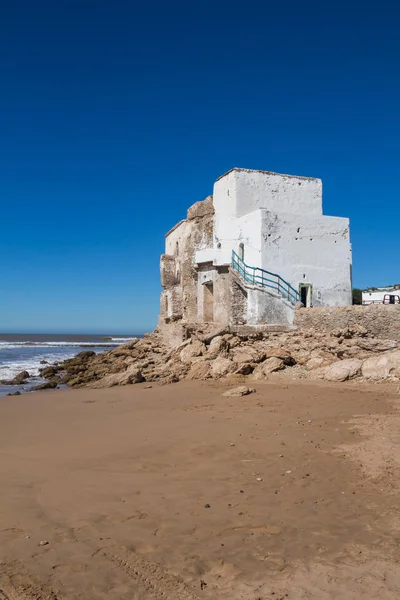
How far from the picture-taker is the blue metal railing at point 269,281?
1798 cm

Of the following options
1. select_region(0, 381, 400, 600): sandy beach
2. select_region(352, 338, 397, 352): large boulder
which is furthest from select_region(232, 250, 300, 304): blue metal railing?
select_region(0, 381, 400, 600): sandy beach

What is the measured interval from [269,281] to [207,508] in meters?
14.3

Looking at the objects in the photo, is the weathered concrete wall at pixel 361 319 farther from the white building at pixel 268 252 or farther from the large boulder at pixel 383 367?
the large boulder at pixel 383 367

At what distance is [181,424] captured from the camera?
26.2 ft

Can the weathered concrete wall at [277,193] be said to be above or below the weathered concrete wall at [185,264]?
above

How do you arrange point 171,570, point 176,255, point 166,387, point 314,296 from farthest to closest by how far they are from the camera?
point 176,255 < point 314,296 < point 166,387 < point 171,570

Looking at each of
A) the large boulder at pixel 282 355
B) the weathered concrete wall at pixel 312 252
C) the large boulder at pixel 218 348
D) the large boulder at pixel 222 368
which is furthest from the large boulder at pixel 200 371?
the weathered concrete wall at pixel 312 252

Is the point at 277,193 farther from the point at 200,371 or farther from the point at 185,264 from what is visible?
the point at 200,371

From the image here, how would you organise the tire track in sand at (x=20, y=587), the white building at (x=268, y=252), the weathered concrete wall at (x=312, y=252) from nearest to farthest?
1. the tire track in sand at (x=20, y=587)
2. the white building at (x=268, y=252)
3. the weathered concrete wall at (x=312, y=252)

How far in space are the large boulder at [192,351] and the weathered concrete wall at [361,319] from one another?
364 centimetres

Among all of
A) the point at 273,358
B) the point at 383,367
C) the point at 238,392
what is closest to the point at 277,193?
the point at 273,358

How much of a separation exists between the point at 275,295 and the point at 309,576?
14.4 metres

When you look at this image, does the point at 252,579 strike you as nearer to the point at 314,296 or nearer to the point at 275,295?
the point at 275,295

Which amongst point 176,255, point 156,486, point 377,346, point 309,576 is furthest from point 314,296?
point 309,576
